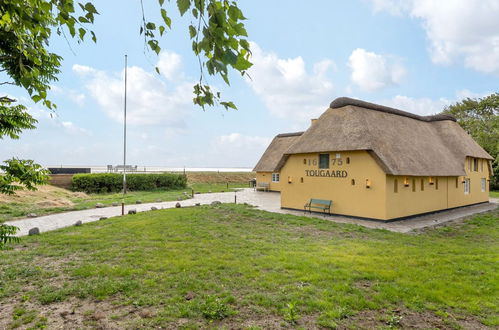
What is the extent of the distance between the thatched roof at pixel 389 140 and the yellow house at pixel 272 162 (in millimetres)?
11954

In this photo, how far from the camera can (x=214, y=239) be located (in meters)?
8.96

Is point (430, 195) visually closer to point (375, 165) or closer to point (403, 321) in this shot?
point (375, 165)

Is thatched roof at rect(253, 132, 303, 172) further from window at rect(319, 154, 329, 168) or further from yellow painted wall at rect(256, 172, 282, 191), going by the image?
window at rect(319, 154, 329, 168)

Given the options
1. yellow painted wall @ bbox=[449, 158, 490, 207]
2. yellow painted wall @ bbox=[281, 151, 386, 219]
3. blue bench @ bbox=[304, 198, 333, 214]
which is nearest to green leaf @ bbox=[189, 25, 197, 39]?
yellow painted wall @ bbox=[281, 151, 386, 219]

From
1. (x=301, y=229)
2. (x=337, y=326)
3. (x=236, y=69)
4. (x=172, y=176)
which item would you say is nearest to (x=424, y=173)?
(x=301, y=229)

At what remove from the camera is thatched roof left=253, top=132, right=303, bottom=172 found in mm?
28484

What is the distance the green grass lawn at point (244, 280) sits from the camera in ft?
14.1

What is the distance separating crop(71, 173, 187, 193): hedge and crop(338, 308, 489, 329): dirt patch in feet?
80.4

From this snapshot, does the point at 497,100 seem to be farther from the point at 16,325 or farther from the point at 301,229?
the point at 16,325

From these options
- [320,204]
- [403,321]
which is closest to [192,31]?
[403,321]

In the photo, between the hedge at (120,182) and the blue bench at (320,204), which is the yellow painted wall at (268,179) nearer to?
A: the hedge at (120,182)

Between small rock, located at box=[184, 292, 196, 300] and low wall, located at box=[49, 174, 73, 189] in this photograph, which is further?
low wall, located at box=[49, 174, 73, 189]

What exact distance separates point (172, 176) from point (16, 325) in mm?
25507

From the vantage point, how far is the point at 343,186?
1423cm
